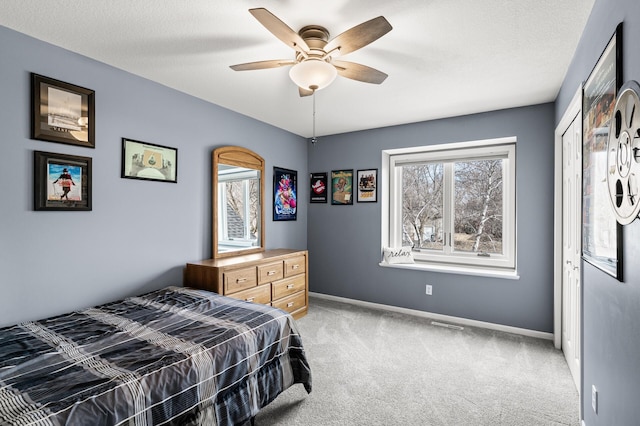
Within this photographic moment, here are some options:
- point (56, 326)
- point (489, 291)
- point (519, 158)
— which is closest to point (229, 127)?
point (56, 326)

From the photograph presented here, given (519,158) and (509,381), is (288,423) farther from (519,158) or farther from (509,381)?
(519,158)

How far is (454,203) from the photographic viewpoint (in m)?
4.14

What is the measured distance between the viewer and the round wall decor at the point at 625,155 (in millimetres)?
1109

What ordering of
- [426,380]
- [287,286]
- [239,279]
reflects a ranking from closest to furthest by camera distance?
[426,380]
[239,279]
[287,286]

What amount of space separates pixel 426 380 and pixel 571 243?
1.73 metres

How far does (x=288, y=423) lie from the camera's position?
2029 mm

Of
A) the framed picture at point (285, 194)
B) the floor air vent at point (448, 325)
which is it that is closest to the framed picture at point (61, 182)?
the framed picture at point (285, 194)

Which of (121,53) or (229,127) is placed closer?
(121,53)

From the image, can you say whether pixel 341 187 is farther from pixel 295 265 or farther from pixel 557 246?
pixel 557 246

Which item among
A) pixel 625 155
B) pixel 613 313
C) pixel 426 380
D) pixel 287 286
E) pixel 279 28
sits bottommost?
pixel 426 380

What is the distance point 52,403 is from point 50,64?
227 centimetres

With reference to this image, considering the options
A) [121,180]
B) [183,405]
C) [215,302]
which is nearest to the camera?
[183,405]

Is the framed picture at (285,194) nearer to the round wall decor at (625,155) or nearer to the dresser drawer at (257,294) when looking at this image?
the dresser drawer at (257,294)

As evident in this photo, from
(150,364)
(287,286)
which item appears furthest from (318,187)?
(150,364)
